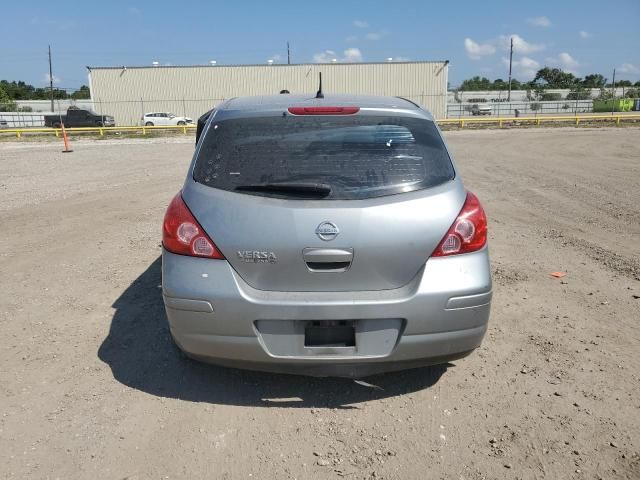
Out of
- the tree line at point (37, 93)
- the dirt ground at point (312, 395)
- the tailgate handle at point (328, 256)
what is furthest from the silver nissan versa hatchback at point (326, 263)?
the tree line at point (37, 93)

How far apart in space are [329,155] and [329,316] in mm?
899

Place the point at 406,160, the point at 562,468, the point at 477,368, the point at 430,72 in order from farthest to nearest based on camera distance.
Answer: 1. the point at 430,72
2. the point at 477,368
3. the point at 406,160
4. the point at 562,468

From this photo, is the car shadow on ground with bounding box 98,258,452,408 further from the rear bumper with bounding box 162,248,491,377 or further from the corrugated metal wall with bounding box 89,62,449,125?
the corrugated metal wall with bounding box 89,62,449,125

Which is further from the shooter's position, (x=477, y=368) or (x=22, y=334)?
(x=22, y=334)

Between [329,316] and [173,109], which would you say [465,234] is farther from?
[173,109]

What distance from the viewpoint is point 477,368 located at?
3.49 meters

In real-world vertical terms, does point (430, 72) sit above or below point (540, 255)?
above

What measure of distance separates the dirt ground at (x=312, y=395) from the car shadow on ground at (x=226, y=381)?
0.04 feet

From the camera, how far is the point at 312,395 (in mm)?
3189

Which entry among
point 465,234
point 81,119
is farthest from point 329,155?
point 81,119

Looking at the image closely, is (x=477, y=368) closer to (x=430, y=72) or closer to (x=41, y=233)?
(x=41, y=233)

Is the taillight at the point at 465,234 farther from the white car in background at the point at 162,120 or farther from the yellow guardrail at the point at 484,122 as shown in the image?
the white car in background at the point at 162,120

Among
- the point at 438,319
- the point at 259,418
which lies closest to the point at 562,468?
the point at 438,319

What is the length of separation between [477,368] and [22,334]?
336 cm
